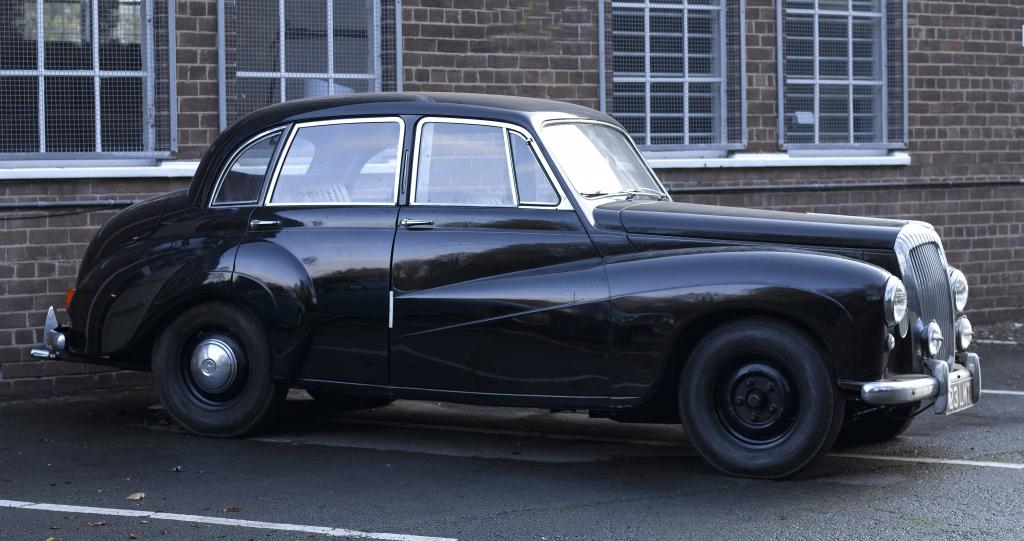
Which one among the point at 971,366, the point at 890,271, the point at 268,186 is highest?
the point at 268,186

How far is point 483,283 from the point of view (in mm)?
7082

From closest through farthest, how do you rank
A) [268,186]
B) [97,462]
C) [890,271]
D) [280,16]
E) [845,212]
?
[890,271] < [97,462] < [268,186] < [280,16] < [845,212]

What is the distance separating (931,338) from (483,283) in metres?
2.28

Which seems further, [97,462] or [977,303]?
[977,303]

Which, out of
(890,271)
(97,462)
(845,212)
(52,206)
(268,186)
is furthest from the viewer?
(845,212)

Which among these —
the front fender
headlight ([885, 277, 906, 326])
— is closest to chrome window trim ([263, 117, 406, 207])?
the front fender

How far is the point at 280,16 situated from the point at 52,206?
2476 millimetres

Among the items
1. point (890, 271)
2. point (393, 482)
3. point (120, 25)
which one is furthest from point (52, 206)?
point (890, 271)

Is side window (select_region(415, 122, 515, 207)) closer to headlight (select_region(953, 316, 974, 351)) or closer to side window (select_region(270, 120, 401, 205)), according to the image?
side window (select_region(270, 120, 401, 205))

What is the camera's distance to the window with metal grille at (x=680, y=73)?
41.4 ft

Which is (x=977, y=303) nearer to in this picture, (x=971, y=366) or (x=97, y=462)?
(x=971, y=366)

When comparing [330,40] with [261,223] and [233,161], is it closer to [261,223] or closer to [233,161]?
[233,161]

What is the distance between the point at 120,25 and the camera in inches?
411

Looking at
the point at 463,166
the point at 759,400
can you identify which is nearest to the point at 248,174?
the point at 463,166
